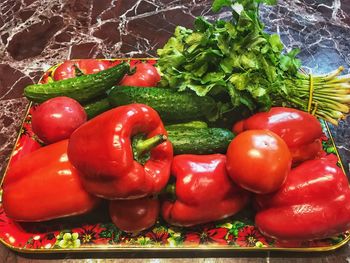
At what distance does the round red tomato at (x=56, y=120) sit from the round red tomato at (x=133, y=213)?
0.26 meters

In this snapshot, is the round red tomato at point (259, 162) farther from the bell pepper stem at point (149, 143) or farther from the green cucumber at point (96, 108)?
the green cucumber at point (96, 108)

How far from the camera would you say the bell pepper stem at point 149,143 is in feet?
3.17

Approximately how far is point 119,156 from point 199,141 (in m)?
0.32

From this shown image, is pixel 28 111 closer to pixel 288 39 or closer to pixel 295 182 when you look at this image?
pixel 295 182

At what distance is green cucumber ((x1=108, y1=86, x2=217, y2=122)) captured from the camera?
1222 millimetres

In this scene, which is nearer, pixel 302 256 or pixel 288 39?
pixel 302 256

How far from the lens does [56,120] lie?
1.15 meters

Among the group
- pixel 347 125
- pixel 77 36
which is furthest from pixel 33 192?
pixel 347 125

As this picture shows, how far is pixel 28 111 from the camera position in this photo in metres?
1.39

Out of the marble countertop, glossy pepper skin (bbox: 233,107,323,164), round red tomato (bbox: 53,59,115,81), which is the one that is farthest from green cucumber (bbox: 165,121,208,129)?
the marble countertop

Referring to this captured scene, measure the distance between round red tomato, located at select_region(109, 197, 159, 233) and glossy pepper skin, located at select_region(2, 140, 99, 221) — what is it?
0.07 meters

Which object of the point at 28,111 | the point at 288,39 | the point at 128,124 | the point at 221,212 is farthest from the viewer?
the point at 288,39

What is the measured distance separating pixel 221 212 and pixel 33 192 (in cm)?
51

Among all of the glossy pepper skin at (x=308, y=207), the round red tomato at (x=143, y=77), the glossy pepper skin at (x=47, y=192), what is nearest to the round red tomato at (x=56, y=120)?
the glossy pepper skin at (x=47, y=192)
